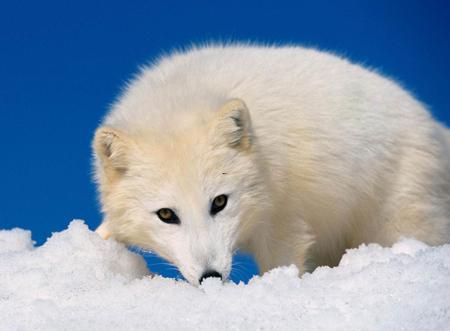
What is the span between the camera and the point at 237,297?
4.34m

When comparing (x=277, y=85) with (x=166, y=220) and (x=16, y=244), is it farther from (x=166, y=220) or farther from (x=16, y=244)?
(x=16, y=244)

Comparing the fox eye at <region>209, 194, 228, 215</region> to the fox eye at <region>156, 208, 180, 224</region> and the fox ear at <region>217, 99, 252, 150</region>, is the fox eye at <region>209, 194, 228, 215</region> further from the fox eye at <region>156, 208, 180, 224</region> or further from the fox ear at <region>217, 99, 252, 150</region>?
the fox ear at <region>217, 99, 252, 150</region>

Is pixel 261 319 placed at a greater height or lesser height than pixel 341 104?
lesser

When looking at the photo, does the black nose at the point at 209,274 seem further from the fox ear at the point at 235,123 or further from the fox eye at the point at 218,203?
the fox ear at the point at 235,123

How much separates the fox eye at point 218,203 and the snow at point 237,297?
0.62m

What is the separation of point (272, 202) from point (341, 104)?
1.18 meters

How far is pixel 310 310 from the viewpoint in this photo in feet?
13.5

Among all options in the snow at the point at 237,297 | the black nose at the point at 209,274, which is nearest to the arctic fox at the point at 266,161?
the black nose at the point at 209,274

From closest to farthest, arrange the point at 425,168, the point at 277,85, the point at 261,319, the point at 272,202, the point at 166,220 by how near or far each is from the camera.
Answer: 1. the point at 261,319
2. the point at 166,220
3. the point at 272,202
4. the point at 277,85
5. the point at 425,168

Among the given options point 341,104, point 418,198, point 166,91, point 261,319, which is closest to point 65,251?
point 166,91

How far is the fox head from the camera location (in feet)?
17.0

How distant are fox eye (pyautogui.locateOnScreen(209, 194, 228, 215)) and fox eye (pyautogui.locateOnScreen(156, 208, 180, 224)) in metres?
0.25

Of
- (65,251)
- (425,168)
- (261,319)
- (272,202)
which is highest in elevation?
(425,168)

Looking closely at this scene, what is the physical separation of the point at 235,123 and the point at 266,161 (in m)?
0.52
